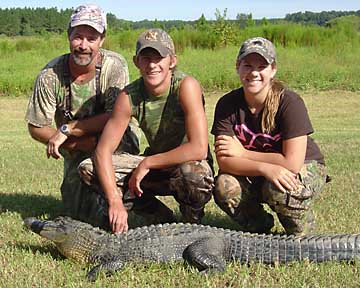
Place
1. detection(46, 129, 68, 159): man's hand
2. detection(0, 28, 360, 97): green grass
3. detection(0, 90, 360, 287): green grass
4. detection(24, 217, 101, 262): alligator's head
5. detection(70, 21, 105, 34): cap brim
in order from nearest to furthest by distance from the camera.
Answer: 1. detection(0, 90, 360, 287): green grass
2. detection(24, 217, 101, 262): alligator's head
3. detection(70, 21, 105, 34): cap brim
4. detection(46, 129, 68, 159): man's hand
5. detection(0, 28, 360, 97): green grass

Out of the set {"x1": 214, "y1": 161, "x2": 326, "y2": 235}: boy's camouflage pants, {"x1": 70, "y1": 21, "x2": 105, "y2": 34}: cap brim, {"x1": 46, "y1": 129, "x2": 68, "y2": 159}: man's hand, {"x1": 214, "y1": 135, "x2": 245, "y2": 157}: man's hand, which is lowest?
{"x1": 214, "y1": 161, "x2": 326, "y2": 235}: boy's camouflage pants

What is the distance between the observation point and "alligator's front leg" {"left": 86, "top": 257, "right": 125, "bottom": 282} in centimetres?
387

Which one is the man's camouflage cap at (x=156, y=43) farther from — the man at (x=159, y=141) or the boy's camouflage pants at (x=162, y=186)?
the boy's camouflage pants at (x=162, y=186)

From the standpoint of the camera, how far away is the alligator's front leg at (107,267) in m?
3.87

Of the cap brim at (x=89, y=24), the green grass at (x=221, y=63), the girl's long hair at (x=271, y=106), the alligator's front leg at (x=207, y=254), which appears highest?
the cap brim at (x=89, y=24)

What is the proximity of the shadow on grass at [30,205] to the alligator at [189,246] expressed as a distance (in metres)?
1.37

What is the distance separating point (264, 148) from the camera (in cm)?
460

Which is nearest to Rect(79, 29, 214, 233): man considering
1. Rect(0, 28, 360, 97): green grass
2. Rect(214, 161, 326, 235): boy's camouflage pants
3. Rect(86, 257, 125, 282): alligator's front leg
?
Rect(214, 161, 326, 235): boy's camouflage pants

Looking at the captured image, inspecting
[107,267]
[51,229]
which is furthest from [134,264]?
[51,229]

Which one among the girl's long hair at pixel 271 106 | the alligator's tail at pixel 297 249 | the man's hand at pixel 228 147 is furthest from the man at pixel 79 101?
the alligator's tail at pixel 297 249

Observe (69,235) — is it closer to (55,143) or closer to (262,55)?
(55,143)

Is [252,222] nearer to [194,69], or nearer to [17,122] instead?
[17,122]

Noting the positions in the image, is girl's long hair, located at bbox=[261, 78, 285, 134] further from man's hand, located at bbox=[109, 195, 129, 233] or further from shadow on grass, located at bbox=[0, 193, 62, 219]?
shadow on grass, located at bbox=[0, 193, 62, 219]

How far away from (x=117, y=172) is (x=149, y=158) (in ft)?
1.15
